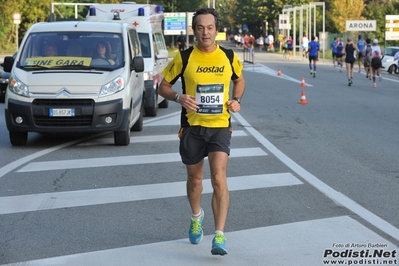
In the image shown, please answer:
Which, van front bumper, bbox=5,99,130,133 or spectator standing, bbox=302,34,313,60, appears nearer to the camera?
van front bumper, bbox=5,99,130,133

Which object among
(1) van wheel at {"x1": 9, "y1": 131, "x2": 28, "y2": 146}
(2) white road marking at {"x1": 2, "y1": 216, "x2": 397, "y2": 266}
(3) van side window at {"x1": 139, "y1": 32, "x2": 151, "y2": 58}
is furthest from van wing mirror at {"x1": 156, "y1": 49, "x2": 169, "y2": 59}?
(2) white road marking at {"x1": 2, "y1": 216, "x2": 397, "y2": 266}

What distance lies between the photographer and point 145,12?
20.1 meters

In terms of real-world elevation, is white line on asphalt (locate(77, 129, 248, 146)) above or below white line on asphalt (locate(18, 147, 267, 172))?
below

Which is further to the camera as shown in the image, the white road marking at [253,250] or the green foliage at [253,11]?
the green foliage at [253,11]

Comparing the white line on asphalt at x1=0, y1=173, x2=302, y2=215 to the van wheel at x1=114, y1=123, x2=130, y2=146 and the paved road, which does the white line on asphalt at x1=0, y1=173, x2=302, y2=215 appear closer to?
the paved road

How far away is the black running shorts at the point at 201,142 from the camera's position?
6.60 m

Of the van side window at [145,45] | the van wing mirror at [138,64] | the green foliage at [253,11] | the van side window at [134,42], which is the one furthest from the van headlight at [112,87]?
the green foliage at [253,11]

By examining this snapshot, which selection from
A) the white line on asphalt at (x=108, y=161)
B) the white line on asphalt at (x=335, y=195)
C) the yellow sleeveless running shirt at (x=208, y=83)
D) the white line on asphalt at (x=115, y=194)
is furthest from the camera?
the white line on asphalt at (x=108, y=161)

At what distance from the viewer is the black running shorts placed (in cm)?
660

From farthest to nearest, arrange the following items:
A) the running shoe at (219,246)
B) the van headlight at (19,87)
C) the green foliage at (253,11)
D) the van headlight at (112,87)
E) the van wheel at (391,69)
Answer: the green foliage at (253,11) < the van wheel at (391,69) < the van headlight at (112,87) < the van headlight at (19,87) < the running shoe at (219,246)

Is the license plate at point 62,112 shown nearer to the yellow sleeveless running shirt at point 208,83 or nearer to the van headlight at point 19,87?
the van headlight at point 19,87

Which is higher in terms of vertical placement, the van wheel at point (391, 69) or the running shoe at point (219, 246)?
the running shoe at point (219, 246)

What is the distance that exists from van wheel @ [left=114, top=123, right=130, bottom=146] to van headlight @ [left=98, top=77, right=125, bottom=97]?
608 millimetres

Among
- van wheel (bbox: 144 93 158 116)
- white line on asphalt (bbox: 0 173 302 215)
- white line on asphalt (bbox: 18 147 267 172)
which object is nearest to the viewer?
white line on asphalt (bbox: 0 173 302 215)
